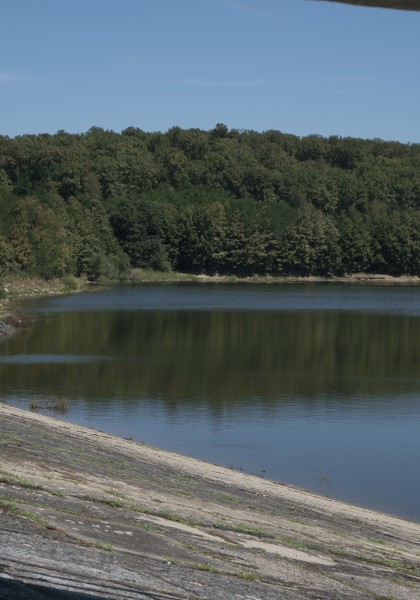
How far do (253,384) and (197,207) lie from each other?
85.2m

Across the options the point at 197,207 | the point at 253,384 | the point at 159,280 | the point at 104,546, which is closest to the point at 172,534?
the point at 104,546

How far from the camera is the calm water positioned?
21.2 m

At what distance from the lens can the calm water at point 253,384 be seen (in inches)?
833

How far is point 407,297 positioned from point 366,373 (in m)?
47.1

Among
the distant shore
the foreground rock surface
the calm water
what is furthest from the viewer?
the distant shore

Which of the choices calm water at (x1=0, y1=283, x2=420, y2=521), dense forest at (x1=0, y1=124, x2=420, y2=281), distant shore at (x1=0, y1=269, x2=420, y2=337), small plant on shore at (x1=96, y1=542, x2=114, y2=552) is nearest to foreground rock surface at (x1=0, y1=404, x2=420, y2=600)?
small plant on shore at (x1=96, y1=542, x2=114, y2=552)

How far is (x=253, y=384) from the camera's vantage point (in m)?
31.9

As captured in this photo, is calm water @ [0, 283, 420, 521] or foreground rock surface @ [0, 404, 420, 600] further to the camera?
calm water @ [0, 283, 420, 521]

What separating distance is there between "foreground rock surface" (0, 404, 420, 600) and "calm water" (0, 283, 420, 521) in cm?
257

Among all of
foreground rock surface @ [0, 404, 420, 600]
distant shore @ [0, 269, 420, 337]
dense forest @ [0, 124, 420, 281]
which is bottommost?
distant shore @ [0, 269, 420, 337]

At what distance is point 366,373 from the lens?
3553 cm

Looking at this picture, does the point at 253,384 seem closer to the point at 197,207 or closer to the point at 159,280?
the point at 159,280

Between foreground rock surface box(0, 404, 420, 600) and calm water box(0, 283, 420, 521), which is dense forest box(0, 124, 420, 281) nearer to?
calm water box(0, 283, 420, 521)

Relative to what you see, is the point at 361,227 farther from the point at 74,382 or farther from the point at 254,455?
the point at 254,455
